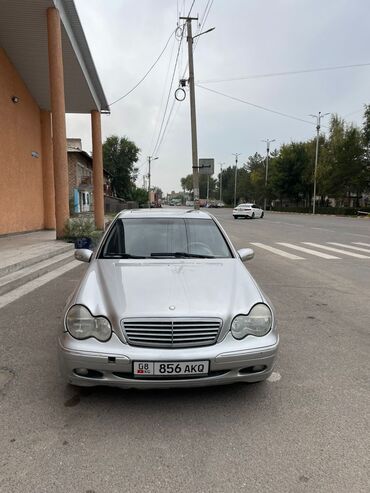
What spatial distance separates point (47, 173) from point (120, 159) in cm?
4237

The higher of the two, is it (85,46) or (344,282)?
(85,46)

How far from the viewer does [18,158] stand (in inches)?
607

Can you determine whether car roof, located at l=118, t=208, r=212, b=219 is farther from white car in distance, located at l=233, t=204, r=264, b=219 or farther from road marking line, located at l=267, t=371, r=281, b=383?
white car in distance, located at l=233, t=204, r=264, b=219

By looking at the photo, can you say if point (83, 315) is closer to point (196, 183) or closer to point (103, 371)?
point (103, 371)

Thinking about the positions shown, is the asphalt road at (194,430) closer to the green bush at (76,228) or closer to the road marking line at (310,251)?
the road marking line at (310,251)

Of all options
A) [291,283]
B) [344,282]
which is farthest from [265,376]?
[344,282]

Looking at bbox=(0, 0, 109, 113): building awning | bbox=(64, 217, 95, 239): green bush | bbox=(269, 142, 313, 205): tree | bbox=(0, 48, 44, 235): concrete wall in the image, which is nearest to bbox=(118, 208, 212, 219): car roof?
bbox=(64, 217, 95, 239): green bush

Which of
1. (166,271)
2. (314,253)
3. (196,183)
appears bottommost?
(314,253)

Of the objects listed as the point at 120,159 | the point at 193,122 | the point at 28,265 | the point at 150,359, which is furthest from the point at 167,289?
the point at 120,159

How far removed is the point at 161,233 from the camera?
180 inches

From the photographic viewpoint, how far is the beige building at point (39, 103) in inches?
485

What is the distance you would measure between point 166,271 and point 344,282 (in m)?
5.61

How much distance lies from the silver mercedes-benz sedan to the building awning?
11329mm

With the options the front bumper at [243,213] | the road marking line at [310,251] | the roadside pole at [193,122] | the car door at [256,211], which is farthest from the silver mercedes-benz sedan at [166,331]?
the car door at [256,211]
